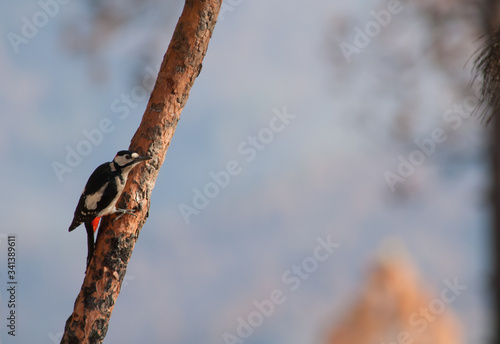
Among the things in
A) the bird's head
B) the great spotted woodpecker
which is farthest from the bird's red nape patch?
the bird's head

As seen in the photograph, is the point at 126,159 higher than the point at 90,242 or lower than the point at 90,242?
higher

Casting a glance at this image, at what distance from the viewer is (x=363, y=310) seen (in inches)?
107

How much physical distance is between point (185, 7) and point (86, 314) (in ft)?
3.68

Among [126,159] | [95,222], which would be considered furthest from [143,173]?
[95,222]

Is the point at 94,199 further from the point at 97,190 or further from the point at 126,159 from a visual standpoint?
the point at 126,159

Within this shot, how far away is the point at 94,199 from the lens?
5.62ft

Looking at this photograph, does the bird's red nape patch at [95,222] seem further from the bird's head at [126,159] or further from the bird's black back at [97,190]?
the bird's head at [126,159]

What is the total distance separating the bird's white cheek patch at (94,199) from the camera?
1.71m

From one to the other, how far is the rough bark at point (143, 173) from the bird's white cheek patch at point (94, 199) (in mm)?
94

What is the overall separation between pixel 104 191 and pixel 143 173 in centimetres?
17

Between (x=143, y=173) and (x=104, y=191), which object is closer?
(x=104, y=191)

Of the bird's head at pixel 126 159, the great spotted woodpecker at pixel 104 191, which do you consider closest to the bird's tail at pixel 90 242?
the great spotted woodpecker at pixel 104 191

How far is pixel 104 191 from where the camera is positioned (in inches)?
67.3

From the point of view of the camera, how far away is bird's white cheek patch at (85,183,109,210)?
5.60 ft
